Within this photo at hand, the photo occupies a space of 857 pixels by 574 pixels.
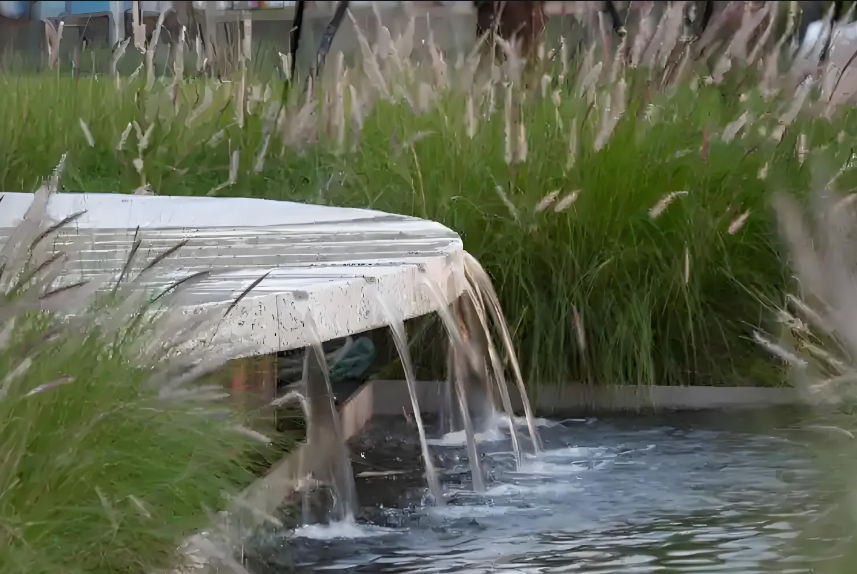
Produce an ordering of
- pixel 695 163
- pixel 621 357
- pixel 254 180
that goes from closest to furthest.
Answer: pixel 621 357, pixel 695 163, pixel 254 180

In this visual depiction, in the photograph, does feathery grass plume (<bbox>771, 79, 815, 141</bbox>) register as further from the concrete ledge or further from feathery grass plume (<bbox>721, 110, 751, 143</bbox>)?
the concrete ledge

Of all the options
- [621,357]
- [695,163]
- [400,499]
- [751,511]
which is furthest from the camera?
[695,163]

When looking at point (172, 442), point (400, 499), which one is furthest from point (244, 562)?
point (400, 499)

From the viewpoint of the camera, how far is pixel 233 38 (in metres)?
4.05

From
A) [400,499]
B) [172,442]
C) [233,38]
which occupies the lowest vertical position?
[400,499]

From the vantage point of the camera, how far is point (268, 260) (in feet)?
5.66

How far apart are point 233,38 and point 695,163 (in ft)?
6.27

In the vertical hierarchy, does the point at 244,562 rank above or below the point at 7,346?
below

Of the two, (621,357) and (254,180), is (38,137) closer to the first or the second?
(254,180)

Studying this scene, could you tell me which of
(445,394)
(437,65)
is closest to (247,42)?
(437,65)

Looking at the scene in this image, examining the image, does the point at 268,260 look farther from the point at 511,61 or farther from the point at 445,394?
the point at 511,61

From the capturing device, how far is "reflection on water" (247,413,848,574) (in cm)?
170

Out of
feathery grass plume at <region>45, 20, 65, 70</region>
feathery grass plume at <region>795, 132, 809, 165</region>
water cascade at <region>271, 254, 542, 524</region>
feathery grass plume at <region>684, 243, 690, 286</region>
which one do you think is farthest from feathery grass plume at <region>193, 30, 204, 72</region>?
feathery grass plume at <region>795, 132, 809, 165</region>

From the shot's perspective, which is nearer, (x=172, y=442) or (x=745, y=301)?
(x=172, y=442)
